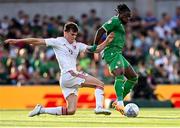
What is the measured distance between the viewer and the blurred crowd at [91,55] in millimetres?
27906

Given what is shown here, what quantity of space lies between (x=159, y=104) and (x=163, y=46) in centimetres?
538

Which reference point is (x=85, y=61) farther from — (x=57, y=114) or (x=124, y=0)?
(x=57, y=114)

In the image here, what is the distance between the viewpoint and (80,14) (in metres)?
34.7

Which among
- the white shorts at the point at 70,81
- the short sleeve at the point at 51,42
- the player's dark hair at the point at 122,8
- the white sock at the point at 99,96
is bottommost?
the white sock at the point at 99,96

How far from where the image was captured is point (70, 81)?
16.0 m

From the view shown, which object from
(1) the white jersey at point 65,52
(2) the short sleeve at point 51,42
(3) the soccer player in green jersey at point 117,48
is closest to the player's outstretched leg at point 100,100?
(3) the soccer player in green jersey at point 117,48

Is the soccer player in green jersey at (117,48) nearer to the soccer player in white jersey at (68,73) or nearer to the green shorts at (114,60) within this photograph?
the green shorts at (114,60)

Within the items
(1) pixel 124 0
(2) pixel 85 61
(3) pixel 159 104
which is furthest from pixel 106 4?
(3) pixel 159 104

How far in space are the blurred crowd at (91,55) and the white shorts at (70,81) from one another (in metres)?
9.91

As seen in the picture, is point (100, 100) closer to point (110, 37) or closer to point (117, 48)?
point (117, 48)

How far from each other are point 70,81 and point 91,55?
1368cm

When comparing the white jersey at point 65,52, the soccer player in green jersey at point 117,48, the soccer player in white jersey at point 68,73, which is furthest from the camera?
the soccer player in green jersey at point 117,48

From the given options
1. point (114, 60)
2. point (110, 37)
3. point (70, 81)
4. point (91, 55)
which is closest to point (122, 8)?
point (110, 37)

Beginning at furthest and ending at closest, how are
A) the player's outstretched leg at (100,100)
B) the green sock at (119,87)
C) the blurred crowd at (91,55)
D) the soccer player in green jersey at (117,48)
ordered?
1. the blurred crowd at (91,55)
2. the soccer player in green jersey at (117,48)
3. the green sock at (119,87)
4. the player's outstretched leg at (100,100)
